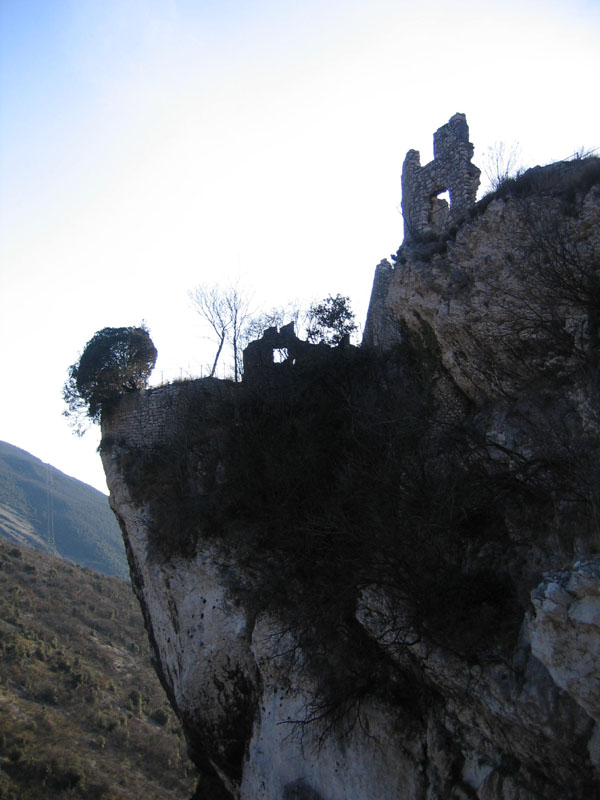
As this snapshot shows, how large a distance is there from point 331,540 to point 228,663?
3643 millimetres

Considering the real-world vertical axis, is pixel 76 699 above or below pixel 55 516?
below

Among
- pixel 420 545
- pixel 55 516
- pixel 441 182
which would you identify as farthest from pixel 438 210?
pixel 55 516

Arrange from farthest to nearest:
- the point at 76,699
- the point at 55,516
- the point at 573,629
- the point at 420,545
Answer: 1. the point at 55,516
2. the point at 76,699
3. the point at 420,545
4. the point at 573,629

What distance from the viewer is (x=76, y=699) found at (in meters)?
25.8

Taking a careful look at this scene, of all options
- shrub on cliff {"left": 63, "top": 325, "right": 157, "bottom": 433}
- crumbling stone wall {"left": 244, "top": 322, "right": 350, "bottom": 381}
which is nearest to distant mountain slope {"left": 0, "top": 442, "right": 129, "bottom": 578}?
shrub on cliff {"left": 63, "top": 325, "right": 157, "bottom": 433}

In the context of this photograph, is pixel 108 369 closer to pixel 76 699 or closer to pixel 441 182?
pixel 441 182

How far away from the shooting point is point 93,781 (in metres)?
20.8

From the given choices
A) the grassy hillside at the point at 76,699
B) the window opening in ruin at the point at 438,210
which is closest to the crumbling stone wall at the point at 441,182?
the window opening in ruin at the point at 438,210

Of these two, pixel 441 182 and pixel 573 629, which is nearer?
pixel 573 629

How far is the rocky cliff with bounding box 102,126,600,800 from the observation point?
310 inches

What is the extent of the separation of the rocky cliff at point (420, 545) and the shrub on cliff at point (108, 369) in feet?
14.9

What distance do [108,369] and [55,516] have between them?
42.4 meters

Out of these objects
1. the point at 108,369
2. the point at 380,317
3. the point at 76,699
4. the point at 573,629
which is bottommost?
the point at 76,699

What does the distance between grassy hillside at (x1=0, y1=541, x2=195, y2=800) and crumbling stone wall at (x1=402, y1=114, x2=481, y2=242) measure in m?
20.6
